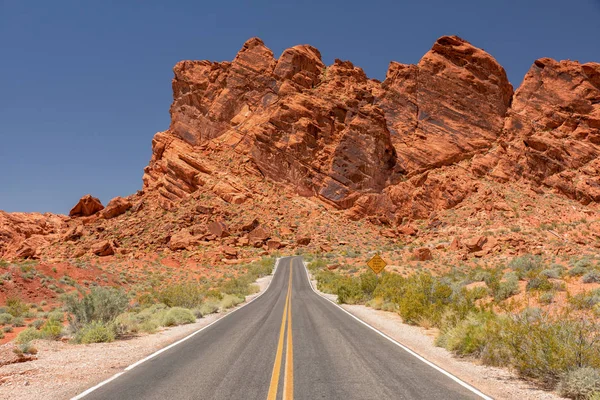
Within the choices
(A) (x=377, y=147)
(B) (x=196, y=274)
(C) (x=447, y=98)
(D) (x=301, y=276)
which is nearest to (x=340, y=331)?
(D) (x=301, y=276)

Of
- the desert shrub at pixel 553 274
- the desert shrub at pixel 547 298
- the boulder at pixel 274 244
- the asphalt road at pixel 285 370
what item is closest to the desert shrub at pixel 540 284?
the desert shrub at pixel 547 298

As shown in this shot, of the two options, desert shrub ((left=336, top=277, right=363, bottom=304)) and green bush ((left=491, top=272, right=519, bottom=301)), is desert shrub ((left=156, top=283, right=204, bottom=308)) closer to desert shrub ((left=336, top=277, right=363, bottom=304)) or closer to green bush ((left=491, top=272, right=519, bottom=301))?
desert shrub ((left=336, top=277, right=363, bottom=304))

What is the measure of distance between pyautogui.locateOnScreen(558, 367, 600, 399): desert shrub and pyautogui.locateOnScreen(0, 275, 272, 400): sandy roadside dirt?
861cm

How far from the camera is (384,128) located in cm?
8594

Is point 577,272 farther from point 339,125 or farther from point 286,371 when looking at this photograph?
point 339,125

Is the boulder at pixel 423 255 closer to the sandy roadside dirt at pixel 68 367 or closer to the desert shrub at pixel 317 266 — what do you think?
the desert shrub at pixel 317 266

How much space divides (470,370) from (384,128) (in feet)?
266

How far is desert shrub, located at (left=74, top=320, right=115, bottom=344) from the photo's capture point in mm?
11992

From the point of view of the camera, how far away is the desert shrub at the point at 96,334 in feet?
39.3

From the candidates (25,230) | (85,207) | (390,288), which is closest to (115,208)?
(85,207)

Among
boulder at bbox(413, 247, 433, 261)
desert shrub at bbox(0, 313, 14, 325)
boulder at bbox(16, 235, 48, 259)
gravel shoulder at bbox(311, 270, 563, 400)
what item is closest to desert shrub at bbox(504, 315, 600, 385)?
gravel shoulder at bbox(311, 270, 563, 400)

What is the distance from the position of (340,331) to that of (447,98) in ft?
283

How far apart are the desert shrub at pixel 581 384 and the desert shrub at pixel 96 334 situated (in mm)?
11950

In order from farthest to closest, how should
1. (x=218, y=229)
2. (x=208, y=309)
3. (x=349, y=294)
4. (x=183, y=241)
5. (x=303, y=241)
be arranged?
(x=303, y=241)
(x=218, y=229)
(x=183, y=241)
(x=349, y=294)
(x=208, y=309)
